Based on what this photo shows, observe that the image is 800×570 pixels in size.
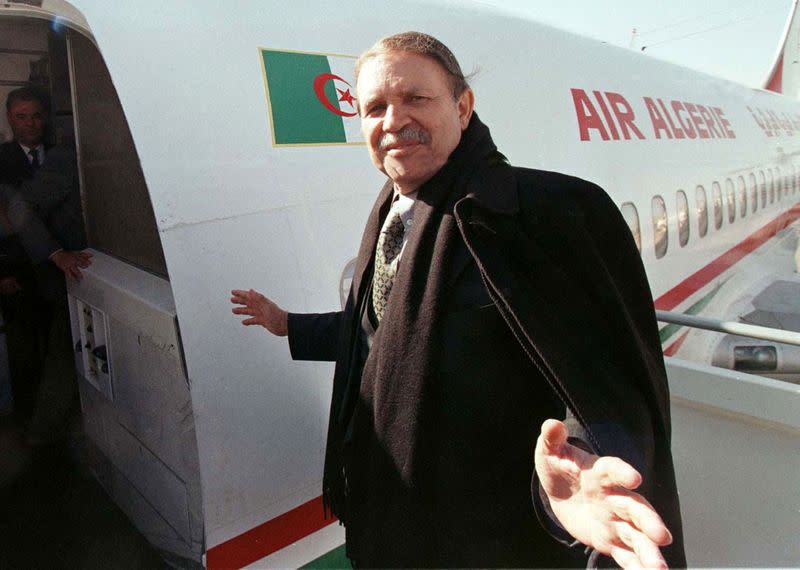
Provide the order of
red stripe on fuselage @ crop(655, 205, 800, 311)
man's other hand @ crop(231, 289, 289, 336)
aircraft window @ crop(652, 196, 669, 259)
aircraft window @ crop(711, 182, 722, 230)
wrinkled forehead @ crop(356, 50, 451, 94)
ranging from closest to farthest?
wrinkled forehead @ crop(356, 50, 451, 94)
man's other hand @ crop(231, 289, 289, 336)
aircraft window @ crop(652, 196, 669, 259)
red stripe on fuselage @ crop(655, 205, 800, 311)
aircraft window @ crop(711, 182, 722, 230)

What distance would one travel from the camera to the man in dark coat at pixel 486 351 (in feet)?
4.25

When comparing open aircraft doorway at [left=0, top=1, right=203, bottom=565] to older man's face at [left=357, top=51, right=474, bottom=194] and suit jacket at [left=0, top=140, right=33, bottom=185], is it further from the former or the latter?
older man's face at [left=357, top=51, right=474, bottom=194]

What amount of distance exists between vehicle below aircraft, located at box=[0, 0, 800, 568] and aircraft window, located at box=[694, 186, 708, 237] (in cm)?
179

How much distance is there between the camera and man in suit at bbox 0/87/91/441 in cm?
297

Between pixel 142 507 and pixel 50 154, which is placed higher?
pixel 50 154

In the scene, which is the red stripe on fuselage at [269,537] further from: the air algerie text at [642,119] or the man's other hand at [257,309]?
the air algerie text at [642,119]

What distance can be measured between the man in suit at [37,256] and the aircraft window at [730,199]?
17.5ft

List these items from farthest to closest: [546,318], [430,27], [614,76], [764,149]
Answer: [764,149] → [614,76] → [430,27] → [546,318]

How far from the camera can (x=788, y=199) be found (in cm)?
885

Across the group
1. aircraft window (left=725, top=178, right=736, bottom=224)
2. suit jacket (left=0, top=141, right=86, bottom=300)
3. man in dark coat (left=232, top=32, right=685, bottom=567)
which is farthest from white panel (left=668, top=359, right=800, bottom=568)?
aircraft window (left=725, top=178, right=736, bottom=224)

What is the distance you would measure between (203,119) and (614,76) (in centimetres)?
322

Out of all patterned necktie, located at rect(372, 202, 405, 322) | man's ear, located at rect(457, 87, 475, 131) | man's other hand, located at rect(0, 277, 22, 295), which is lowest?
man's other hand, located at rect(0, 277, 22, 295)

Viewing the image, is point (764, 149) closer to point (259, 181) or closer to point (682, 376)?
point (682, 376)

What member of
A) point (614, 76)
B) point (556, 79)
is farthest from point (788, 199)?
point (556, 79)
